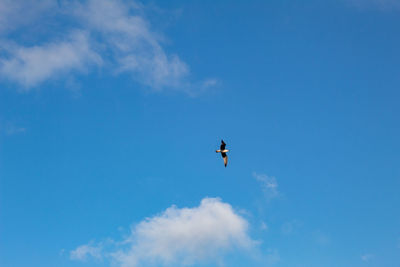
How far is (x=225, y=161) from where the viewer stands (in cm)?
7219
